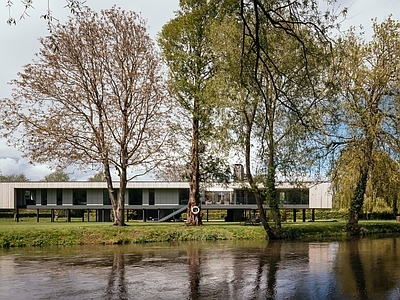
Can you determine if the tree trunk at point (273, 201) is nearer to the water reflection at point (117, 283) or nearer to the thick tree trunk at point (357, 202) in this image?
the thick tree trunk at point (357, 202)

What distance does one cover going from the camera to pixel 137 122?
28.4 m

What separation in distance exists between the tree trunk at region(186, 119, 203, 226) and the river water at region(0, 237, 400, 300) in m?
7.48

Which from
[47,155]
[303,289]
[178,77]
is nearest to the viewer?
[303,289]

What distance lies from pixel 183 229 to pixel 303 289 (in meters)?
16.5

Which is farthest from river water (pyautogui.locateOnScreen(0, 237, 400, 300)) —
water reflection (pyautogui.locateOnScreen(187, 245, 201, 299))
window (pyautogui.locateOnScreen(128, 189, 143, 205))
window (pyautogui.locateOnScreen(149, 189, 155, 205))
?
window (pyautogui.locateOnScreen(128, 189, 143, 205))

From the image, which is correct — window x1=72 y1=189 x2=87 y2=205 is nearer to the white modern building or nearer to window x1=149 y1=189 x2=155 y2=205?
the white modern building

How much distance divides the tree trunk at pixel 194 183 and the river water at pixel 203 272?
7480 mm

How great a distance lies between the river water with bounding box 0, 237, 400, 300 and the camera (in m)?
11.6

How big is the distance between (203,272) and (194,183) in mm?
16265

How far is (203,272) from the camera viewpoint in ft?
49.1

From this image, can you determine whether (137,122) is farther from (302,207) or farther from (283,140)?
(302,207)

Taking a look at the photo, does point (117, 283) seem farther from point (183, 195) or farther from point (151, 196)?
point (151, 196)

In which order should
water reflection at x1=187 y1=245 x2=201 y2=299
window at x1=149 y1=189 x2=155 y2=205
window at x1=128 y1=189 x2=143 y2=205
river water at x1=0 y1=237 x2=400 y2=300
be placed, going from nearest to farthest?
1. river water at x1=0 y1=237 x2=400 y2=300
2. water reflection at x1=187 y1=245 x2=201 y2=299
3. window at x1=149 y1=189 x2=155 y2=205
4. window at x1=128 y1=189 x2=143 y2=205

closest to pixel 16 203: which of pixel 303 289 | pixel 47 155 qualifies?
pixel 47 155
